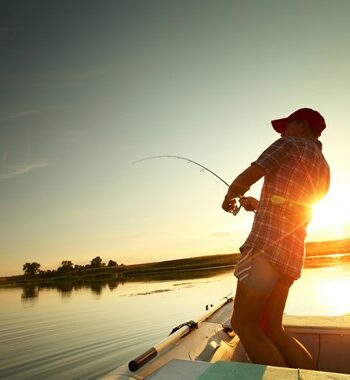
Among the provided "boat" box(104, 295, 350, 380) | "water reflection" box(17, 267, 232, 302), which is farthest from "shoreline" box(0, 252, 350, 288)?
"boat" box(104, 295, 350, 380)

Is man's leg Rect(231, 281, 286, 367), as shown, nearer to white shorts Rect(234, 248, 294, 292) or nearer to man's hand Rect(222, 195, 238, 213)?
white shorts Rect(234, 248, 294, 292)

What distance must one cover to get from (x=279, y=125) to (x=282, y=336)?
2.05 metres

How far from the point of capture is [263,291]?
2928 mm

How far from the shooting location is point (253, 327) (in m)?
2.95

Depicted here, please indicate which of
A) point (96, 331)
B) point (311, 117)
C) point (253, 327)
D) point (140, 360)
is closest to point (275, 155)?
point (311, 117)

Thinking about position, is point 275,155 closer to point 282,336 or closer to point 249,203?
point 249,203

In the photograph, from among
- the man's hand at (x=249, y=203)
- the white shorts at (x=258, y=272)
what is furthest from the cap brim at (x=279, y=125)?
the white shorts at (x=258, y=272)

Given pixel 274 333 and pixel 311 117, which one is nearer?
pixel 274 333

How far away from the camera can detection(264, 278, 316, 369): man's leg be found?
301 centimetres

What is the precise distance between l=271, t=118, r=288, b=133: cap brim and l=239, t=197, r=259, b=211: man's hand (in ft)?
2.58

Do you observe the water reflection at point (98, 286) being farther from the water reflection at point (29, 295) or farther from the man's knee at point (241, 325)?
the man's knee at point (241, 325)

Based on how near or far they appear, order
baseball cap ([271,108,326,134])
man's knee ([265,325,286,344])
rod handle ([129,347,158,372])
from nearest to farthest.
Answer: rod handle ([129,347,158,372]) → man's knee ([265,325,286,344]) → baseball cap ([271,108,326,134])

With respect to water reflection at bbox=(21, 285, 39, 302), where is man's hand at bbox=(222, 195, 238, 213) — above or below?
above

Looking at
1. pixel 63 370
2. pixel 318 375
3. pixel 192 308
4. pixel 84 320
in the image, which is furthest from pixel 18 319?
pixel 318 375
